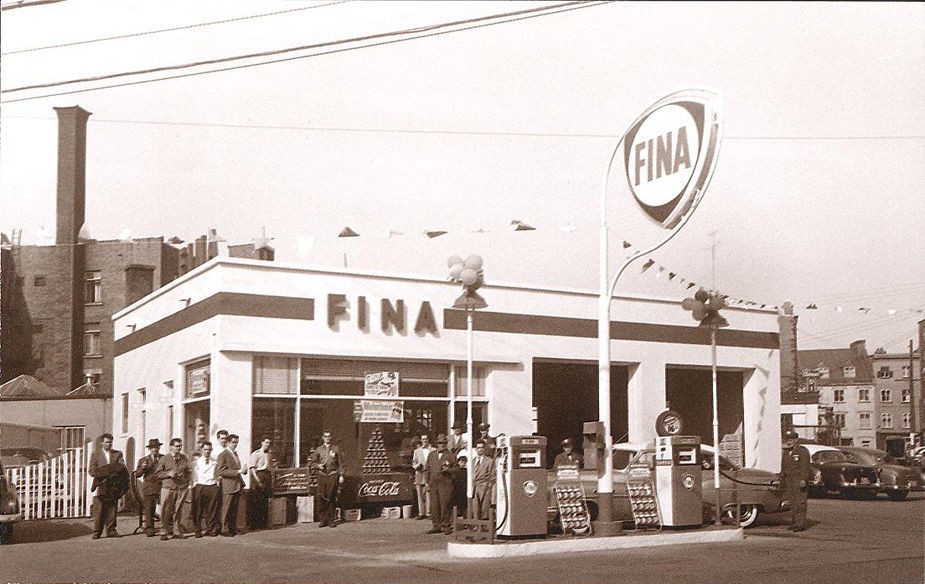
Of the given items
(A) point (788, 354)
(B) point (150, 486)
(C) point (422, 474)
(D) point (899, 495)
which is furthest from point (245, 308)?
(A) point (788, 354)

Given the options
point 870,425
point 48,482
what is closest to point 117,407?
point 48,482

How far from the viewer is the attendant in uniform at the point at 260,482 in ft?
65.2

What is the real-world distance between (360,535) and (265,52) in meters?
8.37

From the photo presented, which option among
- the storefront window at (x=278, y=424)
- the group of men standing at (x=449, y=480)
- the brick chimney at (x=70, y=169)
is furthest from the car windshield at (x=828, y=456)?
the brick chimney at (x=70, y=169)

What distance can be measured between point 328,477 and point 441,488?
9.86ft

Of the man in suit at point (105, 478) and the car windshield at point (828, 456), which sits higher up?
the man in suit at point (105, 478)

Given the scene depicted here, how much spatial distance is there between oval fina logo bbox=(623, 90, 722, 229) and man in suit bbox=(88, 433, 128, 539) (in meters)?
9.68

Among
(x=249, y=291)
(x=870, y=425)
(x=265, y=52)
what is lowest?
(x=870, y=425)

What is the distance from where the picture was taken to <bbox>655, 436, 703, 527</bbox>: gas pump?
1700 centimetres

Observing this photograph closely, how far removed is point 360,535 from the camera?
1809cm

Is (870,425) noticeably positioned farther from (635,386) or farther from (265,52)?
(265,52)

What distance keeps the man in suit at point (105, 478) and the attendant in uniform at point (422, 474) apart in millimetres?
5679

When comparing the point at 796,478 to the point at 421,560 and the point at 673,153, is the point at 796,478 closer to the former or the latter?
the point at 673,153

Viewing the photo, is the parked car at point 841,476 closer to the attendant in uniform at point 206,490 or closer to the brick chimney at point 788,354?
the attendant in uniform at point 206,490
